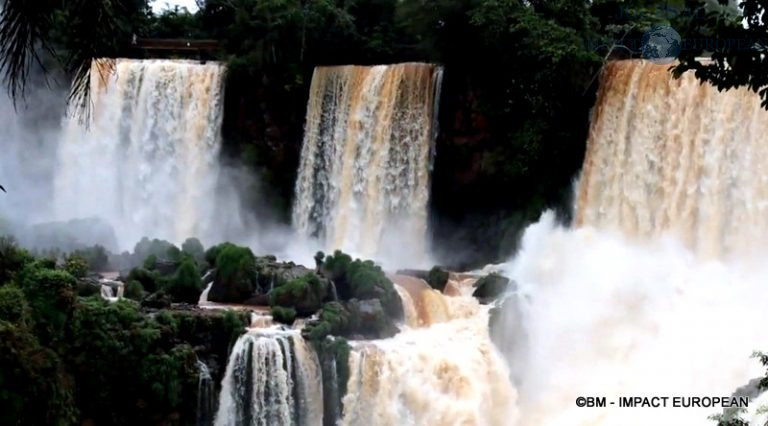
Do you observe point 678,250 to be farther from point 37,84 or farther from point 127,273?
point 37,84

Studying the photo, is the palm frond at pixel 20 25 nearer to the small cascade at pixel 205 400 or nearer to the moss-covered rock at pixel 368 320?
the small cascade at pixel 205 400

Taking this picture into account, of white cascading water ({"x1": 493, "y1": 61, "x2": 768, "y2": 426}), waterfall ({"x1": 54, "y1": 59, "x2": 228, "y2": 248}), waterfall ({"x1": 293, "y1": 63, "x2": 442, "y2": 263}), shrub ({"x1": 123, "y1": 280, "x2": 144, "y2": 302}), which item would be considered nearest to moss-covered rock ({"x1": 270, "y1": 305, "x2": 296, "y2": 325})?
shrub ({"x1": 123, "y1": 280, "x2": 144, "y2": 302})

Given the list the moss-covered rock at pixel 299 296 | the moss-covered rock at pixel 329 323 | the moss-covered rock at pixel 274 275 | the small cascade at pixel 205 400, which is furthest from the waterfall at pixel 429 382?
the moss-covered rock at pixel 274 275

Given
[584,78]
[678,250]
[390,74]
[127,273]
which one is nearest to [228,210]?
[390,74]

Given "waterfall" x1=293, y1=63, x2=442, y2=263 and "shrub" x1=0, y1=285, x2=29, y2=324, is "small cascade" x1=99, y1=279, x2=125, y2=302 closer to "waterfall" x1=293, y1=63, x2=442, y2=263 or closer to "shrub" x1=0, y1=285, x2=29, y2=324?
"shrub" x1=0, y1=285, x2=29, y2=324

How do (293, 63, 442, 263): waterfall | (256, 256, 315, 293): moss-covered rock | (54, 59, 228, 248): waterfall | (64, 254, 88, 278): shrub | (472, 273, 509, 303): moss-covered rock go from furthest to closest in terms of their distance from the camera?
(54, 59, 228, 248): waterfall
(293, 63, 442, 263): waterfall
(472, 273, 509, 303): moss-covered rock
(256, 256, 315, 293): moss-covered rock
(64, 254, 88, 278): shrub
